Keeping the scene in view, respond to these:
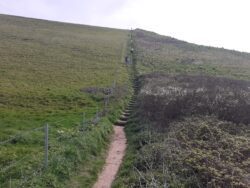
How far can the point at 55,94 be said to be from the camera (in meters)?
35.4

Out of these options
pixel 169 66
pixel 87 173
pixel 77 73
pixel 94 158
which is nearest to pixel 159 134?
pixel 94 158

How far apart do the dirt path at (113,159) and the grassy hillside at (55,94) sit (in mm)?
645

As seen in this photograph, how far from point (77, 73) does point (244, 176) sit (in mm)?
37103

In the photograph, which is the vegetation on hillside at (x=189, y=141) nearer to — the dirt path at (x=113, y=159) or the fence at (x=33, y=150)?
the dirt path at (x=113, y=159)

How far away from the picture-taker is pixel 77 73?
49375 mm

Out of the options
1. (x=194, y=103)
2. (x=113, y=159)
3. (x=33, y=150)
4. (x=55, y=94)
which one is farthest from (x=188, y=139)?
(x=55, y=94)

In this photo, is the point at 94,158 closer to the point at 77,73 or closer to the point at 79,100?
the point at 79,100

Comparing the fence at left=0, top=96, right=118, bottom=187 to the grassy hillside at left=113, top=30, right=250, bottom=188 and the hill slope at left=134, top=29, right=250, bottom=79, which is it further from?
the hill slope at left=134, top=29, right=250, bottom=79

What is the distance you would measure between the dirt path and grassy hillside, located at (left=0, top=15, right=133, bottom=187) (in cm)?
65

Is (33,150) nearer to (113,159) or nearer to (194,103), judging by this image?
(113,159)

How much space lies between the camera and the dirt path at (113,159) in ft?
53.6

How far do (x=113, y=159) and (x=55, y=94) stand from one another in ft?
56.7

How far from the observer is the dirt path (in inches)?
643

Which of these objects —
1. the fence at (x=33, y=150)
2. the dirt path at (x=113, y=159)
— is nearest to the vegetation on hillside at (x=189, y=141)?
the dirt path at (x=113, y=159)
